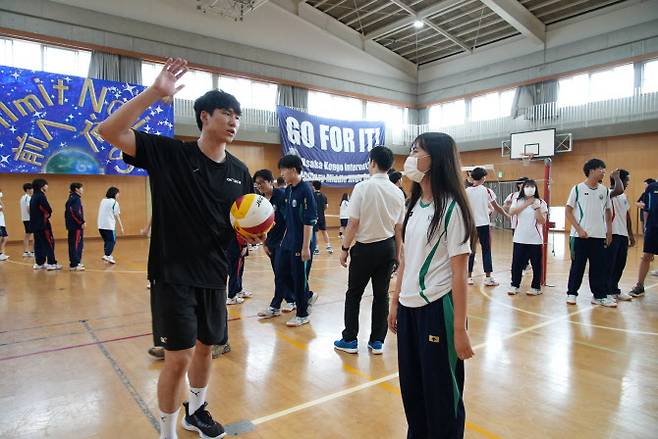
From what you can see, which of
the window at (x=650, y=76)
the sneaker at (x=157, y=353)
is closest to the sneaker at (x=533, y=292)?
the sneaker at (x=157, y=353)

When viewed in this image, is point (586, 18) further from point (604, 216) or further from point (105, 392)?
point (105, 392)

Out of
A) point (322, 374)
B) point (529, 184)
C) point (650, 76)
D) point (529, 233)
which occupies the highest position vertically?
point (650, 76)

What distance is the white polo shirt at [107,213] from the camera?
898cm

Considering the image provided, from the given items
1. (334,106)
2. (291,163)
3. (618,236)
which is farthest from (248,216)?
(334,106)

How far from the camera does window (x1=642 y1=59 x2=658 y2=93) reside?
51.9 feet

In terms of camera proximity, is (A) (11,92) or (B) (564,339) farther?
(A) (11,92)

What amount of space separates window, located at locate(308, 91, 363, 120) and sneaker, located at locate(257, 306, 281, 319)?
15460 millimetres

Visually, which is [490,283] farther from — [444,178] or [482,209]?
[444,178]

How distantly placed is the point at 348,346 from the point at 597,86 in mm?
18364

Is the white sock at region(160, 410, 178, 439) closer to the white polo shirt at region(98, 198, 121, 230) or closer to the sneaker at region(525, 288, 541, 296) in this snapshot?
the sneaker at region(525, 288, 541, 296)

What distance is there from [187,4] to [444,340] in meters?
17.5

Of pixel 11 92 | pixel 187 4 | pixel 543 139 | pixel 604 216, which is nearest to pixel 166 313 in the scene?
pixel 604 216

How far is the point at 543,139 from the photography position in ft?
57.0

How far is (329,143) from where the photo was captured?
18.8 m
